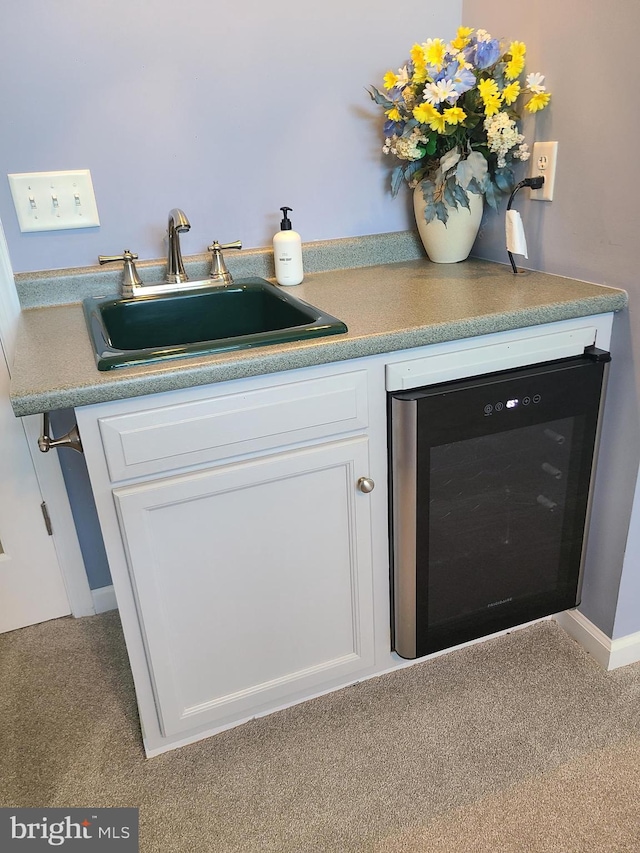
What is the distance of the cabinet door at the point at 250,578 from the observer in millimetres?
1162

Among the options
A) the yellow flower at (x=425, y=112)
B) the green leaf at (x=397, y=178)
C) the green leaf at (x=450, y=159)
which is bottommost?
the green leaf at (x=397, y=178)

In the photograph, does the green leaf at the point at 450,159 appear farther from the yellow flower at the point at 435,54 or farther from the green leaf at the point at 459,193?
the yellow flower at the point at 435,54

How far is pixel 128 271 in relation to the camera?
149cm

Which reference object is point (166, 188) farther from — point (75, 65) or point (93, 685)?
point (93, 685)

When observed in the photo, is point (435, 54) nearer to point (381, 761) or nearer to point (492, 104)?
point (492, 104)

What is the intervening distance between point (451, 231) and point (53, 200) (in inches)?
36.9

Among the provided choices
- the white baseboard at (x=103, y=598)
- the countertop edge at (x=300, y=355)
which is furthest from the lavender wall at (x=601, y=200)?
the white baseboard at (x=103, y=598)

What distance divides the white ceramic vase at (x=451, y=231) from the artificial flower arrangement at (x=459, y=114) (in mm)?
18

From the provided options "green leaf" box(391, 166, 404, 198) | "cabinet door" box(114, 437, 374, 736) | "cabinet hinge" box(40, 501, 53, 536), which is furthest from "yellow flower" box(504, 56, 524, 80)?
"cabinet hinge" box(40, 501, 53, 536)

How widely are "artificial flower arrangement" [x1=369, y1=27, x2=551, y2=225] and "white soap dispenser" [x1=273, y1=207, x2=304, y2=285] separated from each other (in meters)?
0.30

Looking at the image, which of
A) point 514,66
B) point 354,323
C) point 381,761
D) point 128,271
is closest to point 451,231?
point 514,66

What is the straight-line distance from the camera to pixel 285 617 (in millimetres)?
1329

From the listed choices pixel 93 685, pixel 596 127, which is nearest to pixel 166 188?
pixel 596 127

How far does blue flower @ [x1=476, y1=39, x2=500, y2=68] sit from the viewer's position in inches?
54.6
